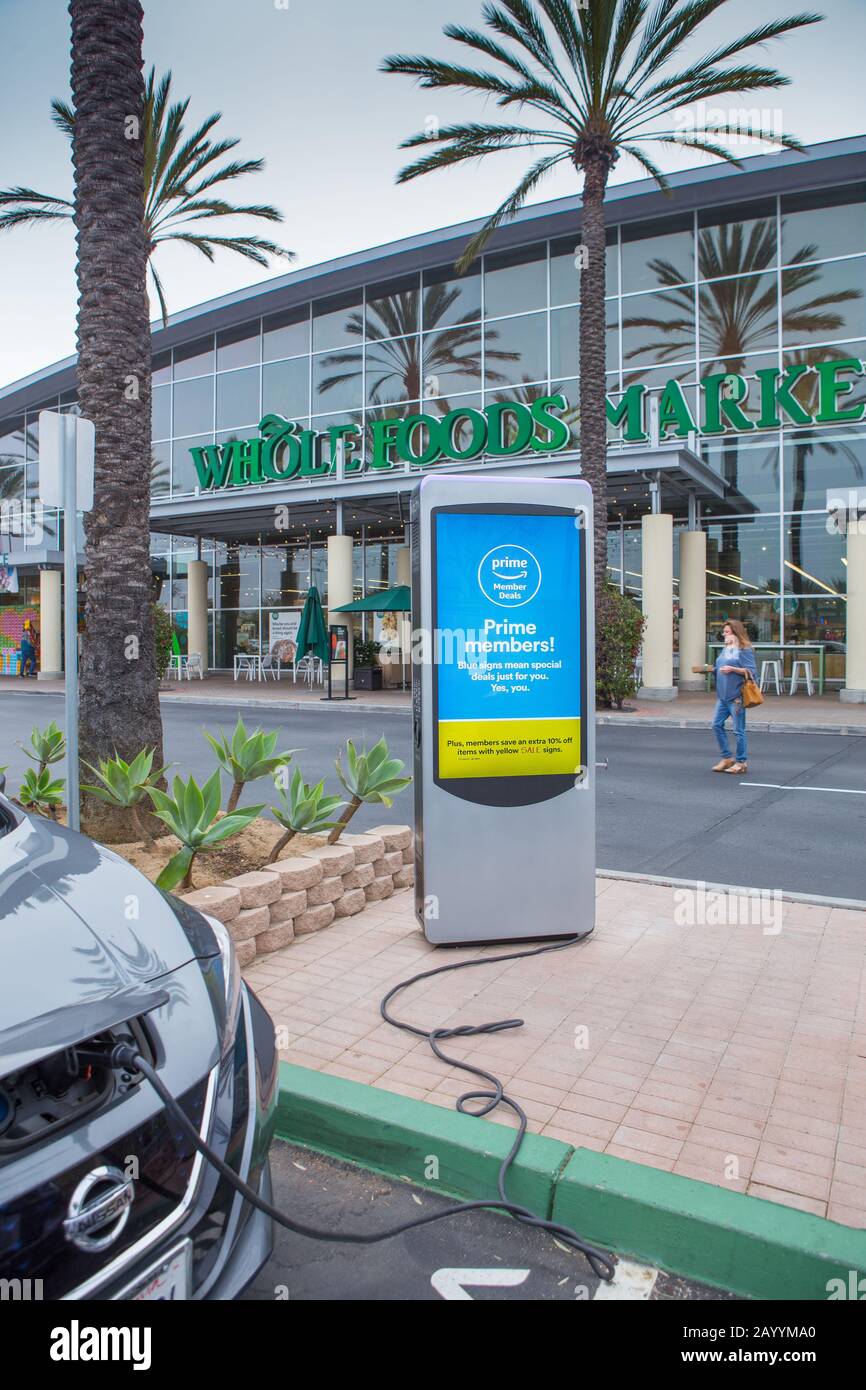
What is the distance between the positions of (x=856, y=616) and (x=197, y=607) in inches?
793

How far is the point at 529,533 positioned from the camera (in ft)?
15.3

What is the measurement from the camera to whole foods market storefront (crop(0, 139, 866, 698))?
71.8 feet

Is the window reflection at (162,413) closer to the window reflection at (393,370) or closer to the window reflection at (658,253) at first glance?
the window reflection at (393,370)

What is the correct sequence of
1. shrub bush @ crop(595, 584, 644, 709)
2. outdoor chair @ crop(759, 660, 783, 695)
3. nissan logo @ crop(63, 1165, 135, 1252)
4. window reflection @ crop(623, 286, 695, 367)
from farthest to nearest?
window reflection @ crop(623, 286, 695, 367) → outdoor chair @ crop(759, 660, 783, 695) → shrub bush @ crop(595, 584, 644, 709) → nissan logo @ crop(63, 1165, 135, 1252)

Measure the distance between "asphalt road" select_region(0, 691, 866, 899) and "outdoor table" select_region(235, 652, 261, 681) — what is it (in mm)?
13878

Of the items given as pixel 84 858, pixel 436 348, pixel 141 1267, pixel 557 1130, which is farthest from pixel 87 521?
pixel 436 348

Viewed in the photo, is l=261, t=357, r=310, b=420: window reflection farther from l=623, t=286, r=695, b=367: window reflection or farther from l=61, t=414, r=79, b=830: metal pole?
l=61, t=414, r=79, b=830: metal pole

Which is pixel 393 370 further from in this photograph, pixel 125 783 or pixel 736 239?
pixel 125 783

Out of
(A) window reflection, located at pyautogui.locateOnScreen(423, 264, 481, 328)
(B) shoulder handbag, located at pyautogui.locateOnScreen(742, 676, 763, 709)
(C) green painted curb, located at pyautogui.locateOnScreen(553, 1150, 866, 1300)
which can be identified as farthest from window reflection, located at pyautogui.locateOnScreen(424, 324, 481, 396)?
(C) green painted curb, located at pyautogui.locateOnScreen(553, 1150, 866, 1300)

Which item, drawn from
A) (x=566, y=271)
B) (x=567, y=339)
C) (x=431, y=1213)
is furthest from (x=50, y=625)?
(x=431, y=1213)

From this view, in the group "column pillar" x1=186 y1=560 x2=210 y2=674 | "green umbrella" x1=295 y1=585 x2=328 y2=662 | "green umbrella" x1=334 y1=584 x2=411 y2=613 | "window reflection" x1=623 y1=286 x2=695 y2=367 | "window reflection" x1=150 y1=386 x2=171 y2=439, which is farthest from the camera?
"window reflection" x1=150 y1=386 x2=171 y2=439

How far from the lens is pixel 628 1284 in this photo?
8.14 feet

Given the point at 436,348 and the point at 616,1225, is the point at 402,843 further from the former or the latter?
the point at 436,348
